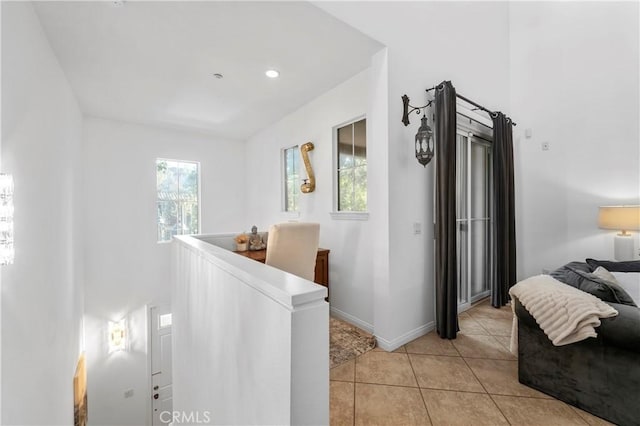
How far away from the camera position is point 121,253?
14.0 ft

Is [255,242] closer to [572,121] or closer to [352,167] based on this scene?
[352,167]

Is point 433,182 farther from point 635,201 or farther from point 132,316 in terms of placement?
point 132,316

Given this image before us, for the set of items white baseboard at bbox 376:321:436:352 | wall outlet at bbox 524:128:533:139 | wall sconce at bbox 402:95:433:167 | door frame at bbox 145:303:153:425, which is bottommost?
door frame at bbox 145:303:153:425

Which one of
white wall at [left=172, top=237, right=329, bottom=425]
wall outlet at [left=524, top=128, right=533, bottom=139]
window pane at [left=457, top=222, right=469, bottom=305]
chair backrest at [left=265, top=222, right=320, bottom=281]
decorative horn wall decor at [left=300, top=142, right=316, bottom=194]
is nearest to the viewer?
white wall at [left=172, top=237, right=329, bottom=425]

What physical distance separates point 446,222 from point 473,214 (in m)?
1.21

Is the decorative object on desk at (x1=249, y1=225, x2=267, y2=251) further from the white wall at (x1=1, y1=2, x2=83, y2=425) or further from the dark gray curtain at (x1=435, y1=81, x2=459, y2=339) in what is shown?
the dark gray curtain at (x1=435, y1=81, x2=459, y2=339)

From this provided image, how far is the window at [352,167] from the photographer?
2.92 m

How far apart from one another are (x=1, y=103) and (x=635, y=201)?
5364mm

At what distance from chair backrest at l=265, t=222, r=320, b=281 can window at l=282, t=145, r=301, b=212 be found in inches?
66.2

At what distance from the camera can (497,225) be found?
10.7 feet

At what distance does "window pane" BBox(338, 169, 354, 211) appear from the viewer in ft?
10.1

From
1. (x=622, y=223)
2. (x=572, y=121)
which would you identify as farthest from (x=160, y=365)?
(x=572, y=121)

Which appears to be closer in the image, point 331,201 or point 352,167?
point 352,167

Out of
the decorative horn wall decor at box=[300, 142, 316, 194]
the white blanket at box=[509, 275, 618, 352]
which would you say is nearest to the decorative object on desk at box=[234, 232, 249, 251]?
the decorative horn wall decor at box=[300, 142, 316, 194]
